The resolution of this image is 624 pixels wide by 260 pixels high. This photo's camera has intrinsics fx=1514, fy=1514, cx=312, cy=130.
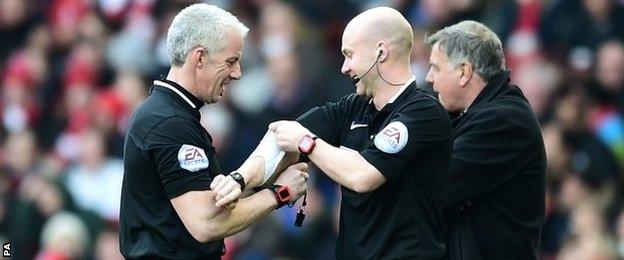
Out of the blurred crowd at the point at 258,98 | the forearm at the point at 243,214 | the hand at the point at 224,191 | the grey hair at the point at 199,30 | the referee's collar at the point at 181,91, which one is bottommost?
the blurred crowd at the point at 258,98

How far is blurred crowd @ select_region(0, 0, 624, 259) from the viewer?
378 inches

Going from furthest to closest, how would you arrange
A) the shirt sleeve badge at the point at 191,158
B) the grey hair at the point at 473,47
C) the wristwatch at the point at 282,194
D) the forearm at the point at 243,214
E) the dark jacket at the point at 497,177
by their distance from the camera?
the grey hair at the point at 473,47 → the dark jacket at the point at 497,177 → the wristwatch at the point at 282,194 → the forearm at the point at 243,214 → the shirt sleeve badge at the point at 191,158

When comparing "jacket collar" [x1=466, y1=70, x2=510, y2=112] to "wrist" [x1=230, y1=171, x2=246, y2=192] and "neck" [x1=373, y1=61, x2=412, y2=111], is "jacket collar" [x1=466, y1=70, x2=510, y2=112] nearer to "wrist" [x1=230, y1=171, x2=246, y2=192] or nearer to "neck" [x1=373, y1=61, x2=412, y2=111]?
"neck" [x1=373, y1=61, x2=412, y2=111]

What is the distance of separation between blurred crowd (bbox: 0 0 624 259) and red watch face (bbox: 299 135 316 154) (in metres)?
3.53

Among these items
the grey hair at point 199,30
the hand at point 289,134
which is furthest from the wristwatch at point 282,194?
the grey hair at point 199,30

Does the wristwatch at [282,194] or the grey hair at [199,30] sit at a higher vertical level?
the grey hair at [199,30]

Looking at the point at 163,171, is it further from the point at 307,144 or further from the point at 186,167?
the point at 307,144

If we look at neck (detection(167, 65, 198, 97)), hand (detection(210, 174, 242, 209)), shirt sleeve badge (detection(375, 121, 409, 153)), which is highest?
neck (detection(167, 65, 198, 97))

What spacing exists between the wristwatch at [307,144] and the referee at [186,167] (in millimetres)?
252

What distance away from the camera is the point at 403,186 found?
604 cm

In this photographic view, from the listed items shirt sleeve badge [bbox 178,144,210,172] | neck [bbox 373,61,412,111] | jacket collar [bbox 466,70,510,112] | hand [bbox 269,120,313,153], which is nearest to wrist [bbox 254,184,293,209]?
hand [bbox 269,120,313,153]

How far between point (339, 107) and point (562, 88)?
3.80 m

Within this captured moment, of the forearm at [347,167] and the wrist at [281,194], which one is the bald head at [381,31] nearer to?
the forearm at [347,167]

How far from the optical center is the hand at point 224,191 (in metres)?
5.96
